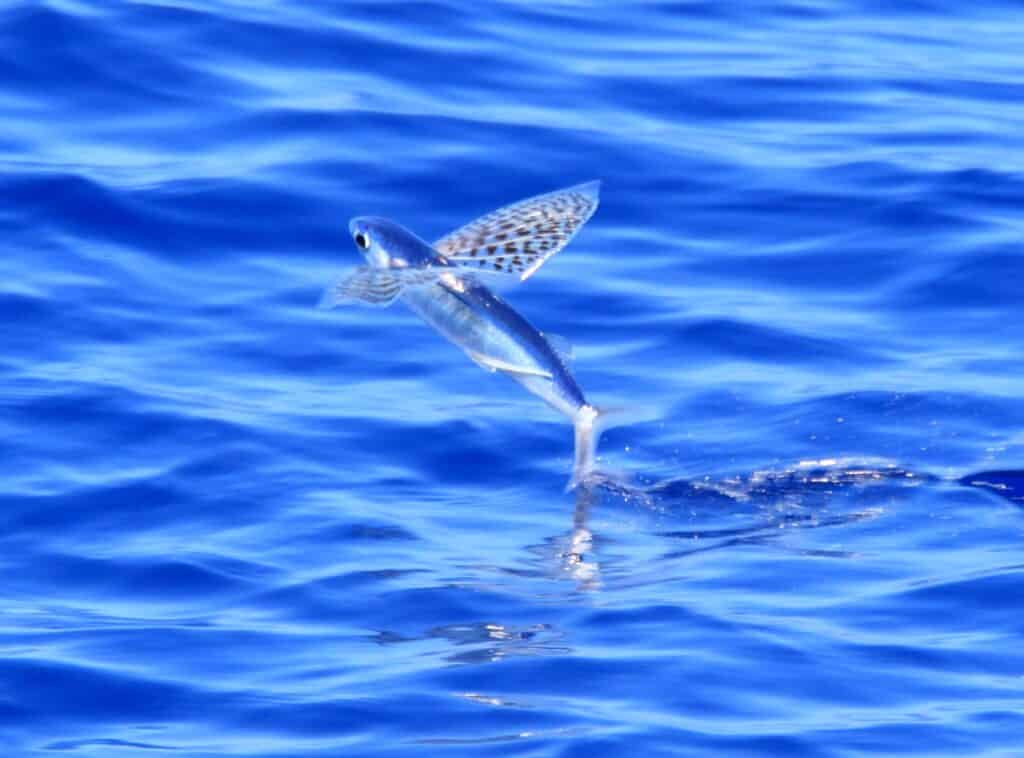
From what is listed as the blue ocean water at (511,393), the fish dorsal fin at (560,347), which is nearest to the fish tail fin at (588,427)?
the fish dorsal fin at (560,347)

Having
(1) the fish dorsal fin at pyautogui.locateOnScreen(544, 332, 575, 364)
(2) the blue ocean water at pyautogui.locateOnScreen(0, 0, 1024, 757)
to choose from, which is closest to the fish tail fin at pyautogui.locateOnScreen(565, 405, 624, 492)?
(1) the fish dorsal fin at pyautogui.locateOnScreen(544, 332, 575, 364)

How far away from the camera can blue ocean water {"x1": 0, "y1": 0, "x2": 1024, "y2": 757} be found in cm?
609

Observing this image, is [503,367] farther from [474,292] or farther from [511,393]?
[511,393]

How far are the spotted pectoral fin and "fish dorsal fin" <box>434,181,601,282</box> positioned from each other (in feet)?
0.69

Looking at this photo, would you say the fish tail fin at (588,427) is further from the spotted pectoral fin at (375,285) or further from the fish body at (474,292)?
the spotted pectoral fin at (375,285)

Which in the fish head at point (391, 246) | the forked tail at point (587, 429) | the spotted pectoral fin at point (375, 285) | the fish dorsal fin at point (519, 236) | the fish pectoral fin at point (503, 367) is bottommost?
the forked tail at point (587, 429)

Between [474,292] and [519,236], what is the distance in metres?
0.37

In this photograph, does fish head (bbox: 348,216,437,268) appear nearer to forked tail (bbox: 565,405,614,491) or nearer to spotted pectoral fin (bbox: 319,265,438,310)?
spotted pectoral fin (bbox: 319,265,438,310)

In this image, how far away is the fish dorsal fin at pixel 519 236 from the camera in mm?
6773

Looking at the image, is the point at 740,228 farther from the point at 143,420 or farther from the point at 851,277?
the point at 143,420

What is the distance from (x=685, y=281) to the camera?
34.3 ft

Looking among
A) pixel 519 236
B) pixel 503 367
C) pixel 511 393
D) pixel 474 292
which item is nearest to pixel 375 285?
pixel 474 292

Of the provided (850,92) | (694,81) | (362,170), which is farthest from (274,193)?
(850,92)

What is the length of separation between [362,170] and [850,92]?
364 centimetres
